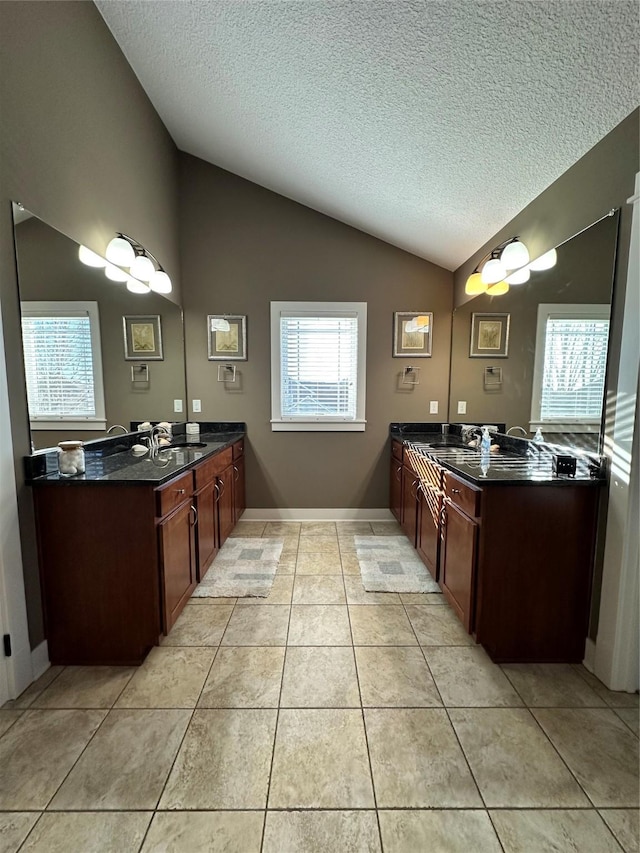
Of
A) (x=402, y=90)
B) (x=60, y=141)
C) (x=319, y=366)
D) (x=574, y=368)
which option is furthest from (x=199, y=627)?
(x=402, y=90)

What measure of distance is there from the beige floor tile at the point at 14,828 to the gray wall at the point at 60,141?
71 centimetres

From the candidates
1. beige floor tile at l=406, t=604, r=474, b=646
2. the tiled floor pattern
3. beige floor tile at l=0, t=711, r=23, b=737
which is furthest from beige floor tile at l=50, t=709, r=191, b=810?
beige floor tile at l=406, t=604, r=474, b=646

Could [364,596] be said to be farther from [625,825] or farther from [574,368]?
[574,368]

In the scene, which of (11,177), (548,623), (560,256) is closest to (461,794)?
(548,623)

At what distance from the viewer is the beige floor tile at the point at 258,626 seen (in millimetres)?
1881

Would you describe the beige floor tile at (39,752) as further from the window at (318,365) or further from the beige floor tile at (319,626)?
the window at (318,365)

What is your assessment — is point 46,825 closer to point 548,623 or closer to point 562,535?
point 548,623

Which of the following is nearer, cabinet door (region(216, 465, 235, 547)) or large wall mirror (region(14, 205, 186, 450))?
large wall mirror (region(14, 205, 186, 450))

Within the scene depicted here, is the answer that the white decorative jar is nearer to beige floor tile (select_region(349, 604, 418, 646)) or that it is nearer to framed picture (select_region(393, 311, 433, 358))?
beige floor tile (select_region(349, 604, 418, 646))

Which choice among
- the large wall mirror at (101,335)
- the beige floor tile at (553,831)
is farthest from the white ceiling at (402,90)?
the beige floor tile at (553,831)

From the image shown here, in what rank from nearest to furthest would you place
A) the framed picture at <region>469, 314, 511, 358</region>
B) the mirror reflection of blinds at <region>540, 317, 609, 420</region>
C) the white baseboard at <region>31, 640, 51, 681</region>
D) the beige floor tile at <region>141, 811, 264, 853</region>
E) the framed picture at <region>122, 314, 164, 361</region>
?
the beige floor tile at <region>141, 811, 264, 853</region>
the white baseboard at <region>31, 640, 51, 681</region>
the mirror reflection of blinds at <region>540, 317, 609, 420</region>
the framed picture at <region>122, 314, 164, 361</region>
the framed picture at <region>469, 314, 511, 358</region>

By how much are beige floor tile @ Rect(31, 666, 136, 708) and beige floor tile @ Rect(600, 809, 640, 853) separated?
5.93ft

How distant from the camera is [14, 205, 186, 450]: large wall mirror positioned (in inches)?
65.0

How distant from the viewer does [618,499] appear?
158 centimetres
